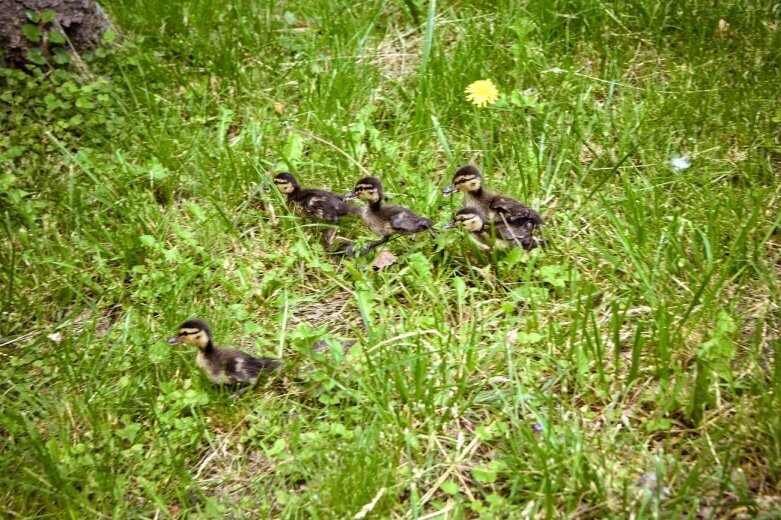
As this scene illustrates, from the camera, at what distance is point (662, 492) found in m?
3.10

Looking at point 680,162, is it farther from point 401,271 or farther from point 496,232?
point 401,271

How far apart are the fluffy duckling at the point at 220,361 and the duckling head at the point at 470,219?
1.15m

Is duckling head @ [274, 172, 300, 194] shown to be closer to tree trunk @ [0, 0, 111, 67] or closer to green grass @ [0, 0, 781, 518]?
green grass @ [0, 0, 781, 518]

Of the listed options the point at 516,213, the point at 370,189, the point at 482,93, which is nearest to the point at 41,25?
the point at 370,189

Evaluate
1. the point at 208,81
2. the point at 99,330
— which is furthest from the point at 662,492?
the point at 208,81

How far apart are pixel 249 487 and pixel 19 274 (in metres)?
1.92

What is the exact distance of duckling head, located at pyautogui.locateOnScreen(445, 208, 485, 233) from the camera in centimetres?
411

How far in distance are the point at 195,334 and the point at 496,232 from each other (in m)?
1.60

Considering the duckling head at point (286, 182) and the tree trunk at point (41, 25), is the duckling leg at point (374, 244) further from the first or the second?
the tree trunk at point (41, 25)

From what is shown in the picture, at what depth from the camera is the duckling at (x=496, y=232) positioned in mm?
4148

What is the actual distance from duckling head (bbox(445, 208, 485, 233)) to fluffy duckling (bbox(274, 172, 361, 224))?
637 millimetres

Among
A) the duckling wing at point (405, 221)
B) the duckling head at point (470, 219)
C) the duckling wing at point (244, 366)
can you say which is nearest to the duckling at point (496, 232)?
the duckling head at point (470, 219)

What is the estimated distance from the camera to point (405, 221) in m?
4.28

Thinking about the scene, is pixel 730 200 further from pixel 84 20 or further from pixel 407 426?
pixel 84 20
